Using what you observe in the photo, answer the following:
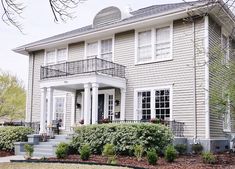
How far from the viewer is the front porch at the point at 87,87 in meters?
16.5

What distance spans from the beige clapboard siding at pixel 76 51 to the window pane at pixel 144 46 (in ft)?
12.5

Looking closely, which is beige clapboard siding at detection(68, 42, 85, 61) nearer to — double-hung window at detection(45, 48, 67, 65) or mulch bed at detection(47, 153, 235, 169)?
double-hung window at detection(45, 48, 67, 65)

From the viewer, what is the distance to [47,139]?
17.5m

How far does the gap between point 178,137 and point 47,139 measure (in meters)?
6.58

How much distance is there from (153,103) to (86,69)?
12.5 feet

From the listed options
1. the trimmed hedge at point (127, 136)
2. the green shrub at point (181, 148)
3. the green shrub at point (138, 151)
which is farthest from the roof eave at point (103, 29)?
the green shrub at point (181, 148)

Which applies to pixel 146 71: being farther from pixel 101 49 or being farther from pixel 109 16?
pixel 109 16

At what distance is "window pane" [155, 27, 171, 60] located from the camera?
16.8 m

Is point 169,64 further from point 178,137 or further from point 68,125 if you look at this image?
point 68,125

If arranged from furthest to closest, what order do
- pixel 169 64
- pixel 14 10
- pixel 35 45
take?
1. pixel 35 45
2. pixel 169 64
3. pixel 14 10

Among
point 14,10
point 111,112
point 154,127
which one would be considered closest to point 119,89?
point 111,112

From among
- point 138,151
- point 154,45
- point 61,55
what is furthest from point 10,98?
point 138,151

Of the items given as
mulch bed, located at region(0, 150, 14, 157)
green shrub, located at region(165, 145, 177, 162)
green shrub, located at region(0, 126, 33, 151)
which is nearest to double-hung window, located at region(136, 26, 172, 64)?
green shrub, located at region(165, 145, 177, 162)

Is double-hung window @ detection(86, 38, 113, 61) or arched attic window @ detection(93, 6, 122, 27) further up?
arched attic window @ detection(93, 6, 122, 27)
